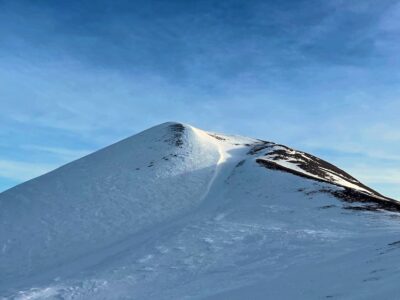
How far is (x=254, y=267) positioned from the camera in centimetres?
2253

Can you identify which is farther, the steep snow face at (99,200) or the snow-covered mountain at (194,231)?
the steep snow face at (99,200)

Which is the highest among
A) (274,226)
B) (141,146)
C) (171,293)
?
(141,146)

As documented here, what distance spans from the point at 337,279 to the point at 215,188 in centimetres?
2627

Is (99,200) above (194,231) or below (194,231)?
above

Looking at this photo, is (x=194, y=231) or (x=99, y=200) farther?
(x=99, y=200)

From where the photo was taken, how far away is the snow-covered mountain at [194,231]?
19.8 meters

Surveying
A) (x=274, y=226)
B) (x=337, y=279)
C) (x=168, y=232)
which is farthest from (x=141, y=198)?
(x=337, y=279)

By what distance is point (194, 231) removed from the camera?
100 feet

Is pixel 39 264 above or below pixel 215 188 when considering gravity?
below

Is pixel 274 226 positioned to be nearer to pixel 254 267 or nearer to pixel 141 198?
pixel 254 267

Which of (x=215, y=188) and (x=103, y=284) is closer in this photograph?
(x=103, y=284)

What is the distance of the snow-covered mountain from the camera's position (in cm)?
1980

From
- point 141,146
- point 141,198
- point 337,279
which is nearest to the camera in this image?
point 337,279

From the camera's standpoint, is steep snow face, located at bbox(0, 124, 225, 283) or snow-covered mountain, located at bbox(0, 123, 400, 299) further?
steep snow face, located at bbox(0, 124, 225, 283)
